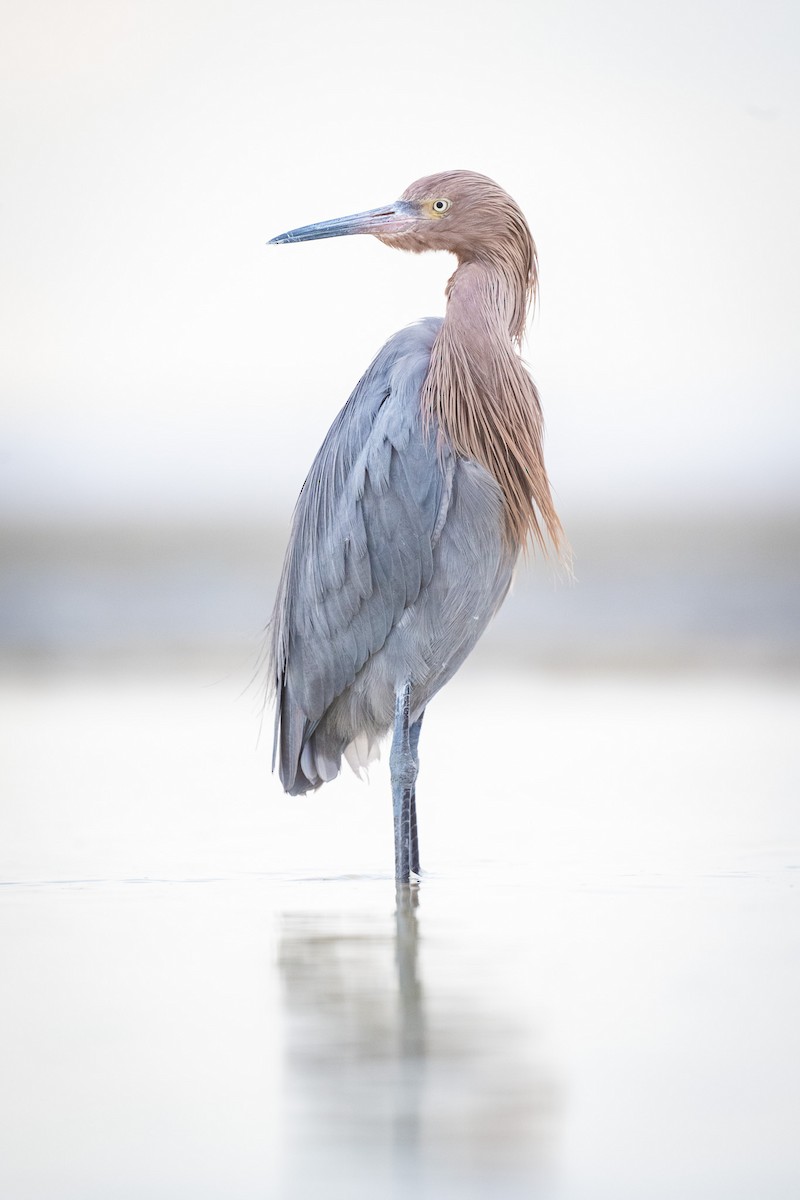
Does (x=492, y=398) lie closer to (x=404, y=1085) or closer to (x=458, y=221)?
(x=458, y=221)

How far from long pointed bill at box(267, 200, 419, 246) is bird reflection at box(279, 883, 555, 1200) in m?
2.52

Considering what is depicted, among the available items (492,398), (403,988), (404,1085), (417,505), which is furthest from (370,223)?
(404,1085)

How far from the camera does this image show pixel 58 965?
3.21 m

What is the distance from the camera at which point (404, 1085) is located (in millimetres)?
2271

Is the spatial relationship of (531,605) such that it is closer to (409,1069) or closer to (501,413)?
(501,413)

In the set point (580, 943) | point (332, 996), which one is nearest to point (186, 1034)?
point (332, 996)

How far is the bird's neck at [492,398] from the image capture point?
4578 millimetres

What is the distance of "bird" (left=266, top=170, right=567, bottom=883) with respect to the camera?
4.53 metres

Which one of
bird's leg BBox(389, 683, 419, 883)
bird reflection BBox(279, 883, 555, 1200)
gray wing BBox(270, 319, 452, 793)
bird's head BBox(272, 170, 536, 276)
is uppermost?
bird's head BBox(272, 170, 536, 276)

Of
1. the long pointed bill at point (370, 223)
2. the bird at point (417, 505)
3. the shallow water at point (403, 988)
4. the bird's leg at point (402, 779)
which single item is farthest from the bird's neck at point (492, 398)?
the shallow water at point (403, 988)

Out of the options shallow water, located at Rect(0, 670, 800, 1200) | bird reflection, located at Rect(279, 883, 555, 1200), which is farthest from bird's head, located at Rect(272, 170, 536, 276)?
bird reflection, located at Rect(279, 883, 555, 1200)

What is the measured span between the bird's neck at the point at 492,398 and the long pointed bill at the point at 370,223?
26 cm

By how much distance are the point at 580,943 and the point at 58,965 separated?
1.10 m

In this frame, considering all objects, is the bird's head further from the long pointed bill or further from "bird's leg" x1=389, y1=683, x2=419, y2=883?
"bird's leg" x1=389, y1=683, x2=419, y2=883
